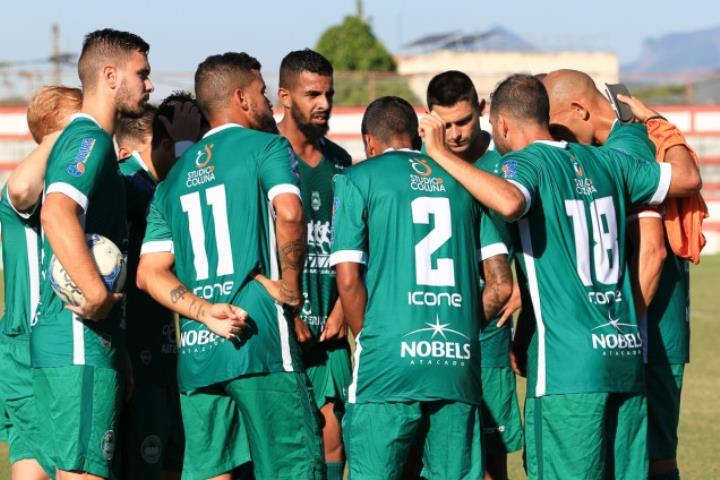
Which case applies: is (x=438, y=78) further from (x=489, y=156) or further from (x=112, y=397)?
(x=112, y=397)

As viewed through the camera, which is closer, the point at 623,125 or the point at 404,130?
the point at 404,130

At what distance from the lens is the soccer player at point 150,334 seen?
263 inches

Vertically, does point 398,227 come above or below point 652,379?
above

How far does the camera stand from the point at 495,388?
711cm

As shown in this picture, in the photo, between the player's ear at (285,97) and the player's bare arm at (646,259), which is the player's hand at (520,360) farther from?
the player's ear at (285,97)

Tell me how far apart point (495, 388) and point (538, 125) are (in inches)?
73.7

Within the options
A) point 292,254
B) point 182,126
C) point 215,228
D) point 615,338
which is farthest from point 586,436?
point 182,126

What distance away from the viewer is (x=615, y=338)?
226 inches

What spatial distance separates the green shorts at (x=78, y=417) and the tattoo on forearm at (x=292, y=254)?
97 cm

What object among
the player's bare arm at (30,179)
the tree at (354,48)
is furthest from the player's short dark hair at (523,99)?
the tree at (354,48)

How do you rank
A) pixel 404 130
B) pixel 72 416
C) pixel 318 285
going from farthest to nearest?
pixel 318 285 < pixel 404 130 < pixel 72 416

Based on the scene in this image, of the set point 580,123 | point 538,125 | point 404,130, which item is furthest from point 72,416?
point 580,123

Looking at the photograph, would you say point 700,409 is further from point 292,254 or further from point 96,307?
point 96,307

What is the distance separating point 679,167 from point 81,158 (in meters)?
2.98
